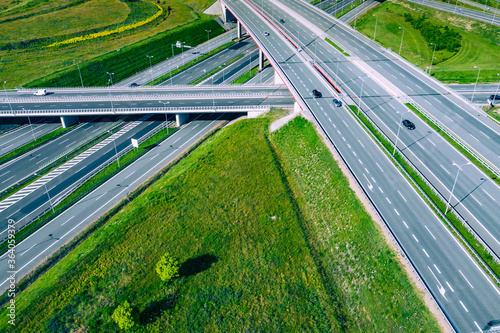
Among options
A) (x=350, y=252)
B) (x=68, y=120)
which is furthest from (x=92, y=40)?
(x=350, y=252)

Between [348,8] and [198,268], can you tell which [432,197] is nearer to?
[198,268]

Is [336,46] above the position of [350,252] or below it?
above

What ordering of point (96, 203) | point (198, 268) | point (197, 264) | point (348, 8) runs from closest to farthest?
point (198, 268)
point (197, 264)
point (96, 203)
point (348, 8)

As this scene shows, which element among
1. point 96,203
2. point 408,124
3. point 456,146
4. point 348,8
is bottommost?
point 96,203

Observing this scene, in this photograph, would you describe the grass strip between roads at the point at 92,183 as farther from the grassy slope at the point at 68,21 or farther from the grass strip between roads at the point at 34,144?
the grassy slope at the point at 68,21

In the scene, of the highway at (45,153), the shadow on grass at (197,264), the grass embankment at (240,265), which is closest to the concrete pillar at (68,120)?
the highway at (45,153)

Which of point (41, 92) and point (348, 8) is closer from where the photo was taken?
point (41, 92)

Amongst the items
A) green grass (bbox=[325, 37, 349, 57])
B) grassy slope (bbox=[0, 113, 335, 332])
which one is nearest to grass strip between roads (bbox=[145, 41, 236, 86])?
green grass (bbox=[325, 37, 349, 57])

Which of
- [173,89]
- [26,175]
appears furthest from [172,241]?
[173,89]

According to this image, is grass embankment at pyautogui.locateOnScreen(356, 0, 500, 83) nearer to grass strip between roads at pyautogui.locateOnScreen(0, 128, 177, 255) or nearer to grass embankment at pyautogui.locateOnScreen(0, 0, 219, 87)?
grass embankment at pyautogui.locateOnScreen(0, 0, 219, 87)
